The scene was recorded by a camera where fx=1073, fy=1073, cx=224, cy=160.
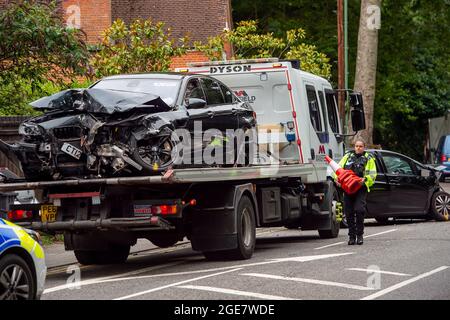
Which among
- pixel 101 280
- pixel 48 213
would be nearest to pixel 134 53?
pixel 48 213

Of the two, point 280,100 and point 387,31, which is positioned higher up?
point 387,31

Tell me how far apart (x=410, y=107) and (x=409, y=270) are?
37.7 metres

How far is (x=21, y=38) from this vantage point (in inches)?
698

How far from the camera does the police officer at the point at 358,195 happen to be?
17234 mm

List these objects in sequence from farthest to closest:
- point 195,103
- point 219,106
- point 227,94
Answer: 1. point 227,94
2. point 219,106
3. point 195,103

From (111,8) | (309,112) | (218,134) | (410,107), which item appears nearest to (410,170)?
(309,112)

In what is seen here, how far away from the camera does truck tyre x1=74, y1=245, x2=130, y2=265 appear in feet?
51.7

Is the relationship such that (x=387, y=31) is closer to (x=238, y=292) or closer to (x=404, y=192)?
(x=404, y=192)

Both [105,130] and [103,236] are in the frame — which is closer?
[105,130]

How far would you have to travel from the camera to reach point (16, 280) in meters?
9.50

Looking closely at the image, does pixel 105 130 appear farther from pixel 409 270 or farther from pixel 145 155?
pixel 409 270

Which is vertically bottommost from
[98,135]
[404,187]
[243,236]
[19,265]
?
[243,236]

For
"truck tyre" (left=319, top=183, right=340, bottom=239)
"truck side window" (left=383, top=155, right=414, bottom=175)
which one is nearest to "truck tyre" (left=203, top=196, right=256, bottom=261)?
"truck tyre" (left=319, top=183, right=340, bottom=239)

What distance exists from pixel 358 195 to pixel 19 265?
8.81 m
